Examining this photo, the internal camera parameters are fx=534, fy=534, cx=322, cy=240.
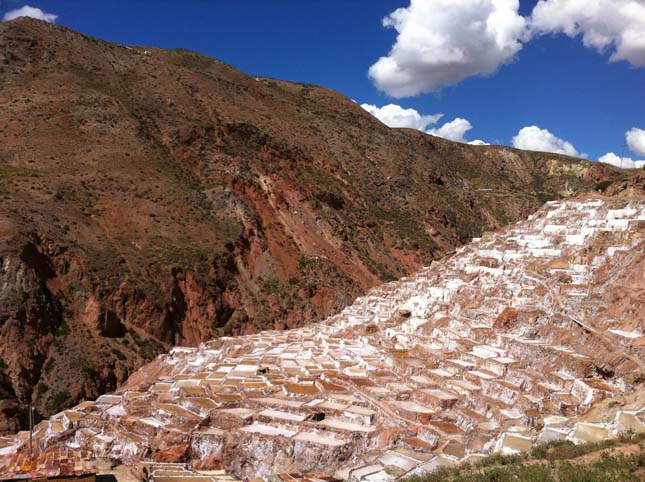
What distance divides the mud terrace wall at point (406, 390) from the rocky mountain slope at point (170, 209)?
6051 millimetres

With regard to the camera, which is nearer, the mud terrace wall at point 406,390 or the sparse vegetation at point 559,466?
the sparse vegetation at point 559,466

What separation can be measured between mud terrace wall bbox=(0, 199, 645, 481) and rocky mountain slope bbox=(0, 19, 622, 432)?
605 cm

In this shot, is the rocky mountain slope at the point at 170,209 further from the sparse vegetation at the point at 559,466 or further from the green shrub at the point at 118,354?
the sparse vegetation at the point at 559,466

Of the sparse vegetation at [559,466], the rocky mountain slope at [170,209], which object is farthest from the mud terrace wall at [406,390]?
the rocky mountain slope at [170,209]

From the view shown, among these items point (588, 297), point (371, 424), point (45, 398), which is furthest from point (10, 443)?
point (588, 297)

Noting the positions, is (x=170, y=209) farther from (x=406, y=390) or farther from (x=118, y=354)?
(x=406, y=390)

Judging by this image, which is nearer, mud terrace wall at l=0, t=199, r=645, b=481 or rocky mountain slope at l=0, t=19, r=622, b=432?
mud terrace wall at l=0, t=199, r=645, b=481

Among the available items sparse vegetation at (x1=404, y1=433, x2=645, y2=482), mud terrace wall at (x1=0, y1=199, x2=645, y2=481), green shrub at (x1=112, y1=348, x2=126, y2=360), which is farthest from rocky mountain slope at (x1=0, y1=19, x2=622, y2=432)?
sparse vegetation at (x1=404, y1=433, x2=645, y2=482)

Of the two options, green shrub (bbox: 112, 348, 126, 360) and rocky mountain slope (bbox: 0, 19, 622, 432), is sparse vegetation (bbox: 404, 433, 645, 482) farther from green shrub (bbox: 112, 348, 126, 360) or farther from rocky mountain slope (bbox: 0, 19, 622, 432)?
green shrub (bbox: 112, 348, 126, 360)

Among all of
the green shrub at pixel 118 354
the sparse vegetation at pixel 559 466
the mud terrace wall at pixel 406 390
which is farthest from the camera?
the green shrub at pixel 118 354

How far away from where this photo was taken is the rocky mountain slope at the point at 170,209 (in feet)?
102

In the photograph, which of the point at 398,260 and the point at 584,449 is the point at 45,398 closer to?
the point at 584,449

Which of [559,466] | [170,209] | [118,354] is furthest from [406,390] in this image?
[170,209]

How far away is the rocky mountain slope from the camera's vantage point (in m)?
31.0
